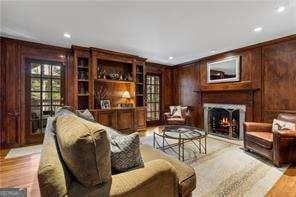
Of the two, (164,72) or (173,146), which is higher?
(164,72)

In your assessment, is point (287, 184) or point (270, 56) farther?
point (270, 56)

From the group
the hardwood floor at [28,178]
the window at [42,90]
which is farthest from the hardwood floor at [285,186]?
the window at [42,90]

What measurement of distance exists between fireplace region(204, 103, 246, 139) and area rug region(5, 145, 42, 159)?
457 cm

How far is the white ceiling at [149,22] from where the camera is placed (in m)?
2.62

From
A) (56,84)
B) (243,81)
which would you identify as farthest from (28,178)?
(243,81)

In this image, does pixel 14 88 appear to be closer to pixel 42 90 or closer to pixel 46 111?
pixel 42 90

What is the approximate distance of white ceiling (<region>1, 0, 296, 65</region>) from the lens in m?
2.62

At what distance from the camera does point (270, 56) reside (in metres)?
4.26

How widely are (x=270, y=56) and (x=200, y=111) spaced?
8.22 ft

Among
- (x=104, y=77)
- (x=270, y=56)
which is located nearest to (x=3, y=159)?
(x=104, y=77)

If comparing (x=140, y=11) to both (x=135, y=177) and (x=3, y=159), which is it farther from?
(x=3, y=159)

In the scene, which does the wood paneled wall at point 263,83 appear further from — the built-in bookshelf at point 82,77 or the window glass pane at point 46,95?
the window glass pane at point 46,95

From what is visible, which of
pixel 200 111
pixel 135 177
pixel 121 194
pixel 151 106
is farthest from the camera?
pixel 151 106

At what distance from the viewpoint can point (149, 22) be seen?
3148mm
